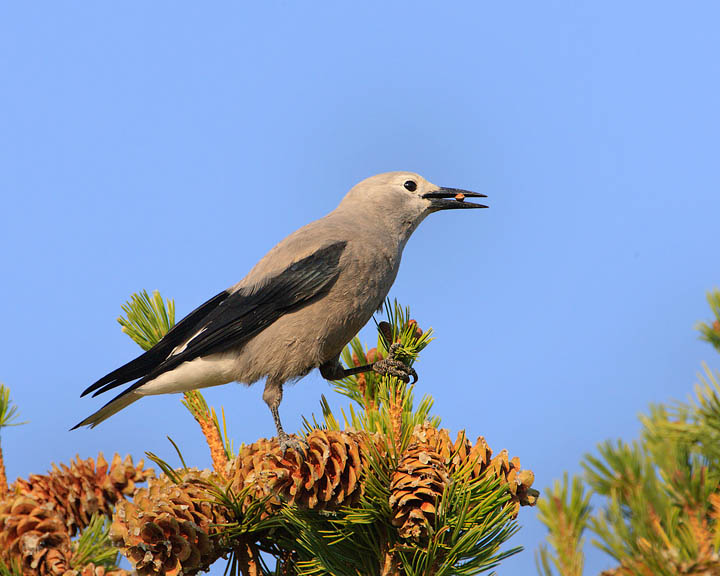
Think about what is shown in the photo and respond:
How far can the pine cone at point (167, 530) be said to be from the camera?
2.30m

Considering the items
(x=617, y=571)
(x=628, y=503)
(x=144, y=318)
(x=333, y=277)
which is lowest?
(x=617, y=571)

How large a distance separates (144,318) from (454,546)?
6.27ft

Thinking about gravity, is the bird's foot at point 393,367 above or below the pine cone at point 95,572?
above

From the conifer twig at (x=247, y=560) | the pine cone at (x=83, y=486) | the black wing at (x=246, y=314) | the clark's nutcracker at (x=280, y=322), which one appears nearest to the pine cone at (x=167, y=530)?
the conifer twig at (x=247, y=560)

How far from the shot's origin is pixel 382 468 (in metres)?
2.33

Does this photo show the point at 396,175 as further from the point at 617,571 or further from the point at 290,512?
the point at 617,571

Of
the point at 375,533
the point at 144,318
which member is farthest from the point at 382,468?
the point at 144,318

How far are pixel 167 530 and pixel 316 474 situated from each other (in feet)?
1.61

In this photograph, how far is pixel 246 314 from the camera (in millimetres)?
4090

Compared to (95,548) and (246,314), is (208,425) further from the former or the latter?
(246,314)

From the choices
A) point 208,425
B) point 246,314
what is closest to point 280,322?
point 246,314

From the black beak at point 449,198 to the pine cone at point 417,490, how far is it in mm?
2759

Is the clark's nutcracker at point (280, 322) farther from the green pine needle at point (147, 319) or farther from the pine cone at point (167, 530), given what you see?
the pine cone at point (167, 530)

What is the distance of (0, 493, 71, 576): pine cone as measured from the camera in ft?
8.62
